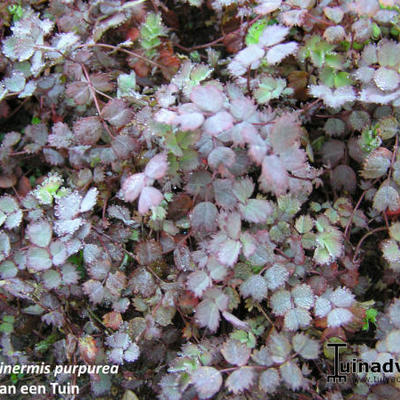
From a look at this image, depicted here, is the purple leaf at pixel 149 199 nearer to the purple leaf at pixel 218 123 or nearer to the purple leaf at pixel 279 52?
the purple leaf at pixel 218 123

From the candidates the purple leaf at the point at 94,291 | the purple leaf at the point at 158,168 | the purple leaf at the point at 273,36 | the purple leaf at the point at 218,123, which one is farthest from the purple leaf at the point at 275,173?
the purple leaf at the point at 94,291

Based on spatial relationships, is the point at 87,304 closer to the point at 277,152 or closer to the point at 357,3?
the point at 277,152

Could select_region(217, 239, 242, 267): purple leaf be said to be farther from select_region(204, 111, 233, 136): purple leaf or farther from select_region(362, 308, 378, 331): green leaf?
select_region(362, 308, 378, 331): green leaf

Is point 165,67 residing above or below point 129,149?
above

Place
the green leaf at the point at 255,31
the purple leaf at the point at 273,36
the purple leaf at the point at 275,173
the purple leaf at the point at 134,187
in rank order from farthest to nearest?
the green leaf at the point at 255,31, the purple leaf at the point at 273,36, the purple leaf at the point at 134,187, the purple leaf at the point at 275,173

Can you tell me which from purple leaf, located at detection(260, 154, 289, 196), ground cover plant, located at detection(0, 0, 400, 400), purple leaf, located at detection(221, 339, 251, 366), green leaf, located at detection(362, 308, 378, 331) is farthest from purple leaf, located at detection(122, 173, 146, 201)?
green leaf, located at detection(362, 308, 378, 331)

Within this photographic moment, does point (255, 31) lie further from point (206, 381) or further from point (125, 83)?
point (206, 381)

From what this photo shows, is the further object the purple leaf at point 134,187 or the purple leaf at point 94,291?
the purple leaf at point 94,291

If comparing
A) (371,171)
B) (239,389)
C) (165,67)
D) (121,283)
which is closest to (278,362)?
(239,389)
